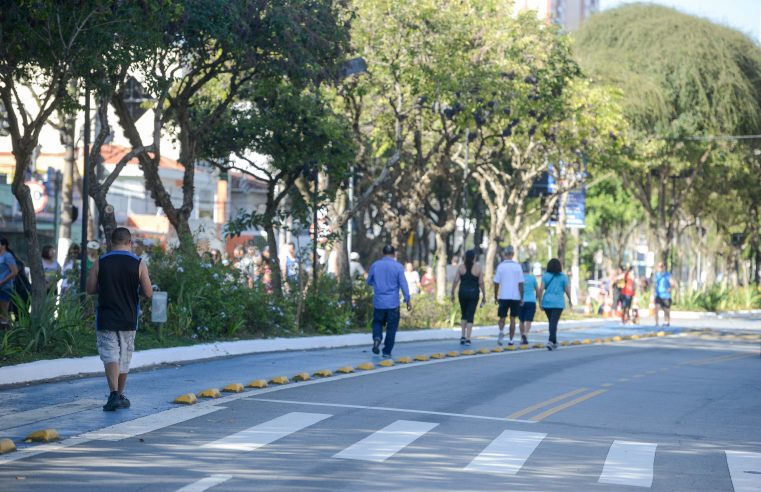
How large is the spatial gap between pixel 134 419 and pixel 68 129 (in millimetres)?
20179

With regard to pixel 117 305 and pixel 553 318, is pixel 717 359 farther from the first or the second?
pixel 117 305

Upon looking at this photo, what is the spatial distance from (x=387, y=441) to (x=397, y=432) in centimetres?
63

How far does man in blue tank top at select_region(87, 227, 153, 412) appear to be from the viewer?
1264 centimetres

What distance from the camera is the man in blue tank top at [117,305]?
41.5 ft

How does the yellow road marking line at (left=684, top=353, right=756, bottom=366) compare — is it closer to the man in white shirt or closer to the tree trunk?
the man in white shirt

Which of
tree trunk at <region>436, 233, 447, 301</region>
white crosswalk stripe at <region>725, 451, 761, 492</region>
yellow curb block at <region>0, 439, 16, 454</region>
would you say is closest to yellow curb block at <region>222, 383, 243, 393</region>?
yellow curb block at <region>0, 439, 16, 454</region>

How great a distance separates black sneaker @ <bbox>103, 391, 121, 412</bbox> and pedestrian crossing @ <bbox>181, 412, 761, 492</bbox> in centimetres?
154

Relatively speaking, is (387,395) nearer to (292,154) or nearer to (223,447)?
(223,447)

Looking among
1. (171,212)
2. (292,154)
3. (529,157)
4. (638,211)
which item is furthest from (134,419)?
(638,211)

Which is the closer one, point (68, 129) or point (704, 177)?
point (68, 129)

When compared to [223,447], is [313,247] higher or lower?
higher

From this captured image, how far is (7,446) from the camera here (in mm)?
10156

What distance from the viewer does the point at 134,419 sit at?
40.2ft

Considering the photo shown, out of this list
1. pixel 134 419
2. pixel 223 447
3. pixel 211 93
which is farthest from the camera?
pixel 211 93
